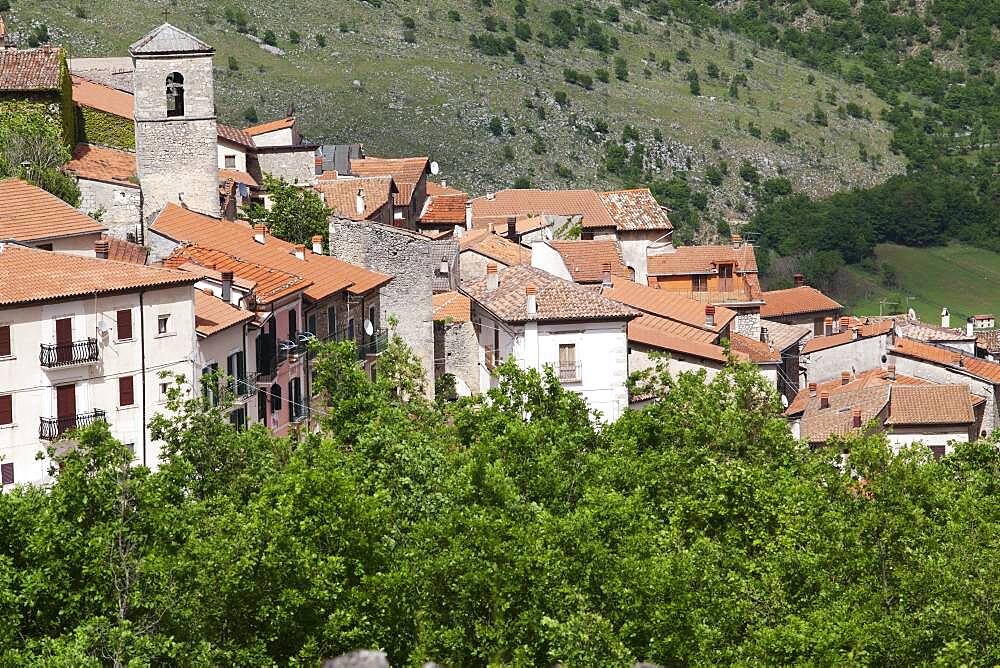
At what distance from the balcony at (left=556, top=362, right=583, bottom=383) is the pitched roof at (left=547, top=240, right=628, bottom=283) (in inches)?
595

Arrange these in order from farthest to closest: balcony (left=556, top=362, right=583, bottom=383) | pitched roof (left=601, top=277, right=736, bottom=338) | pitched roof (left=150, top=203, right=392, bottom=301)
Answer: pitched roof (left=601, top=277, right=736, bottom=338)
balcony (left=556, top=362, right=583, bottom=383)
pitched roof (left=150, top=203, right=392, bottom=301)

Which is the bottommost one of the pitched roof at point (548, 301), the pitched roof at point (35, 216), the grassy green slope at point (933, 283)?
the grassy green slope at point (933, 283)

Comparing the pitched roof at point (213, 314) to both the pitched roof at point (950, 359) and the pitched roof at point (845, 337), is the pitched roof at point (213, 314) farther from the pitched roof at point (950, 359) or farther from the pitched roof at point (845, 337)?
the pitched roof at point (950, 359)

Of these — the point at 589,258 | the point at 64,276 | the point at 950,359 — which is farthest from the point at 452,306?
the point at 950,359

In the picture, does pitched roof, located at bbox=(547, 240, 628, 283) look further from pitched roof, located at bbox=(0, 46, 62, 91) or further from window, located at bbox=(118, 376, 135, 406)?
window, located at bbox=(118, 376, 135, 406)

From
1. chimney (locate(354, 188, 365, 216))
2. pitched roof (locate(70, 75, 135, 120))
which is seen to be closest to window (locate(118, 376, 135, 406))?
pitched roof (locate(70, 75, 135, 120))

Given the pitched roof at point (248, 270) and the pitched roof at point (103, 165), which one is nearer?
the pitched roof at point (248, 270)

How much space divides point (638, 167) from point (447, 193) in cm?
9660

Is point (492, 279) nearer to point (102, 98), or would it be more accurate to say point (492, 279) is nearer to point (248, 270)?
point (248, 270)

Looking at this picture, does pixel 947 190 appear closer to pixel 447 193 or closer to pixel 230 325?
pixel 447 193

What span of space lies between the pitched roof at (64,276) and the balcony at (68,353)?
1251 millimetres

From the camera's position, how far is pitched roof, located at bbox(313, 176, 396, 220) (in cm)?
7619

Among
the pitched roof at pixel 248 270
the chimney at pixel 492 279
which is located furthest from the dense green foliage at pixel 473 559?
the chimney at pixel 492 279

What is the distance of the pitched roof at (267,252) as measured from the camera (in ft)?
202
